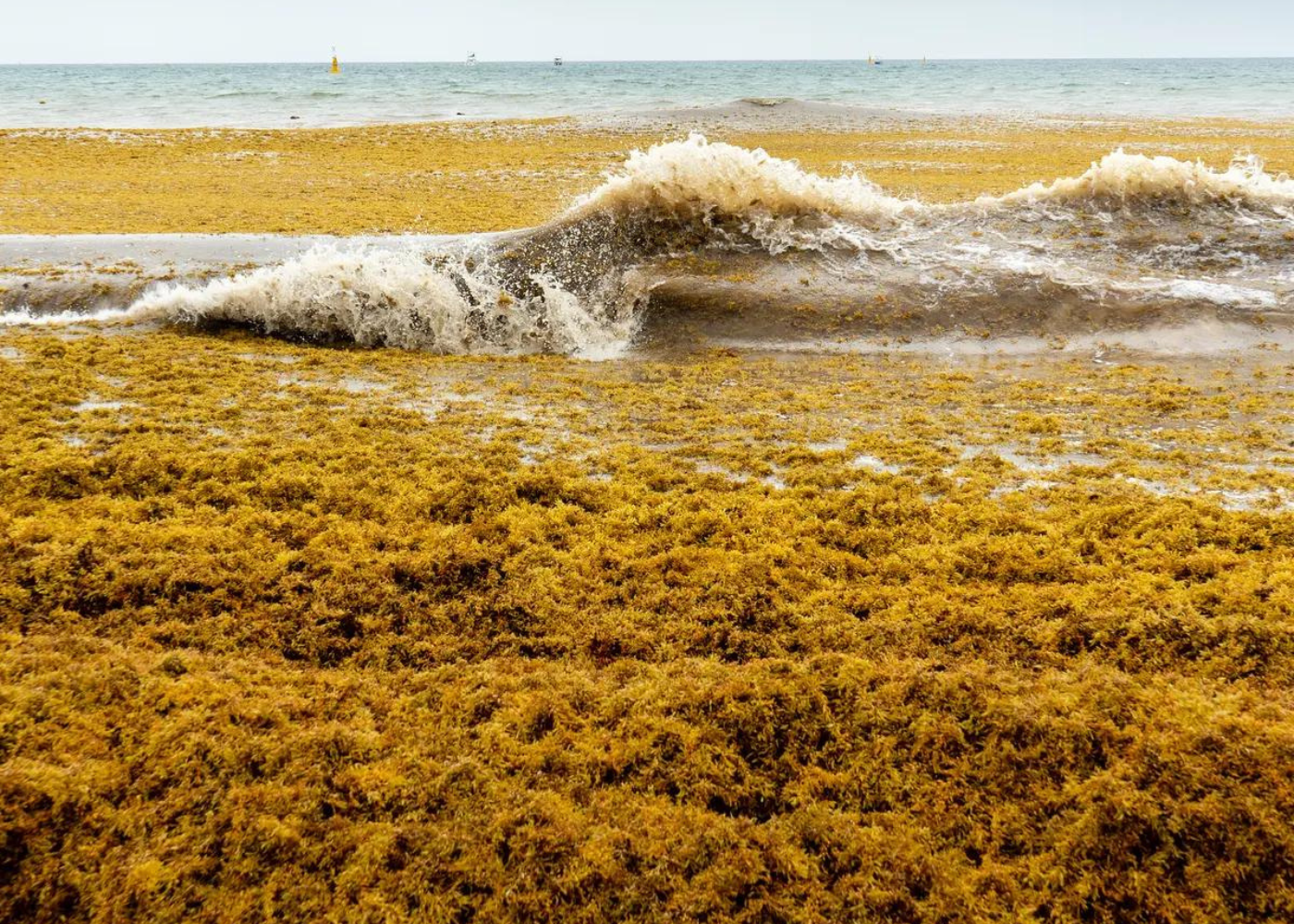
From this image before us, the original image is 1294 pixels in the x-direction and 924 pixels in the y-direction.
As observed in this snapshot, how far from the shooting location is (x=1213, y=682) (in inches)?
124

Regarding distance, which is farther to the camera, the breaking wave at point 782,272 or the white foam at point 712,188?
the white foam at point 712,188

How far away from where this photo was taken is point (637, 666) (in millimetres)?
3467

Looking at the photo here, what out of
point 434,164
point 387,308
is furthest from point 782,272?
point 434,164

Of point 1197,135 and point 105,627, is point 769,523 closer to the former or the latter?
point 105,627

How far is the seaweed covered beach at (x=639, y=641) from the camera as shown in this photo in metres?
2.46

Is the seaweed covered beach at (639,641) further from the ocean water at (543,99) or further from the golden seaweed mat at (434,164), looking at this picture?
the ocean water at (543,99)

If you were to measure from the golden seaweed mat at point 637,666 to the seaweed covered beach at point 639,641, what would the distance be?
18mm

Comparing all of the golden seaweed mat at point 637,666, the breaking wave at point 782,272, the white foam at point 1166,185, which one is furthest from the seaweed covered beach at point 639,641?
the white foam at point 1166,185

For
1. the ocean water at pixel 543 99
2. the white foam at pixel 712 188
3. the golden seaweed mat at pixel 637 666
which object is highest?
the ocean water at pixel 543 99

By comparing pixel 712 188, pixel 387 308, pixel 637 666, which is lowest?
pixel 637 666

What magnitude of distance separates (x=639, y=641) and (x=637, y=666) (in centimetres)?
19

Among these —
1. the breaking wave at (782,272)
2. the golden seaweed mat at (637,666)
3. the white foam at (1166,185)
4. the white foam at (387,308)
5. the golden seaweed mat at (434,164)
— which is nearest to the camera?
the golden seaweed mat at (637,666)

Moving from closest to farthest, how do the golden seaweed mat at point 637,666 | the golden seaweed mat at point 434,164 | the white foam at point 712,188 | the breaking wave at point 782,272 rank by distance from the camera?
the golden seaweed mat at point 637,666, the breaking wave at point 782,272, the white foam at point 712,188, the golden seaweed mat at point 434,164

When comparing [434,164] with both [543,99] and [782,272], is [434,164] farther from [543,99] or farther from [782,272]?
[543,99]
